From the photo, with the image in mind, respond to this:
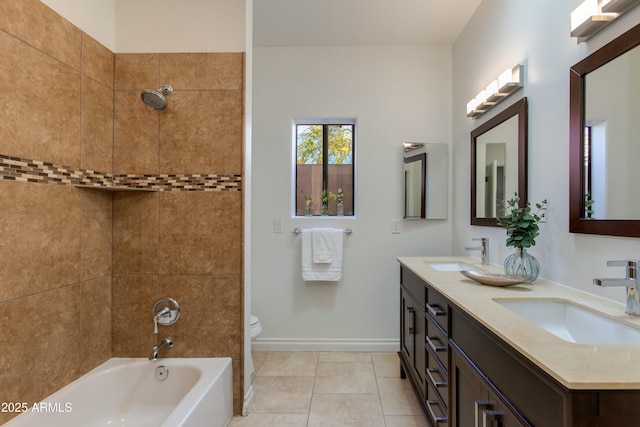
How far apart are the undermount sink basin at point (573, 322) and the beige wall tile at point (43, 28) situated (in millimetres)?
2128

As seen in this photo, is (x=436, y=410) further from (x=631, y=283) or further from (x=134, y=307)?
(x=134, y=307)

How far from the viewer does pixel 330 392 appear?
76.4 inches

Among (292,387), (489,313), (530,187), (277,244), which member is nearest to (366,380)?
(292,387)

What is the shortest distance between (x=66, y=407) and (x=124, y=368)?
293 millimetres

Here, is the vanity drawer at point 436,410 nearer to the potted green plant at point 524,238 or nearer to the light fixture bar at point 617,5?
the potted green plant at point 524,238

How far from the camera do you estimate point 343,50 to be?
8.33ft

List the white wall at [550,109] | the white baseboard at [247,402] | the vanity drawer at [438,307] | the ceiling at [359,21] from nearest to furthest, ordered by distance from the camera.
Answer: the white wall at [550,109], the vanity drawer at [438,307], the white baseboard at [247,402], the ceiling at [359,21]

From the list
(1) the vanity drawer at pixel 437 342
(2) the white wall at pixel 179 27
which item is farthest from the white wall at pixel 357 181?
(1) the vanity drawer at pixel 437 342

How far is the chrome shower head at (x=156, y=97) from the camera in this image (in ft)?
5.05

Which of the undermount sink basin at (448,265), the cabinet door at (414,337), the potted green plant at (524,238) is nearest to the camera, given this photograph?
the potted green plant at (524,238)

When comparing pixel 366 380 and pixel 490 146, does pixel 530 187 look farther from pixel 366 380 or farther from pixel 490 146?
pixel 366 380

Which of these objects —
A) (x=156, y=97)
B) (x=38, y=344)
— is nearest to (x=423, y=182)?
(x=156, y=97)

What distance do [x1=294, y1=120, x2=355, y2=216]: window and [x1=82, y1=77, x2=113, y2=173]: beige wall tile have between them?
1.42 metres

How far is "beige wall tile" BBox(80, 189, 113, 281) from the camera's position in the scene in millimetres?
1515
